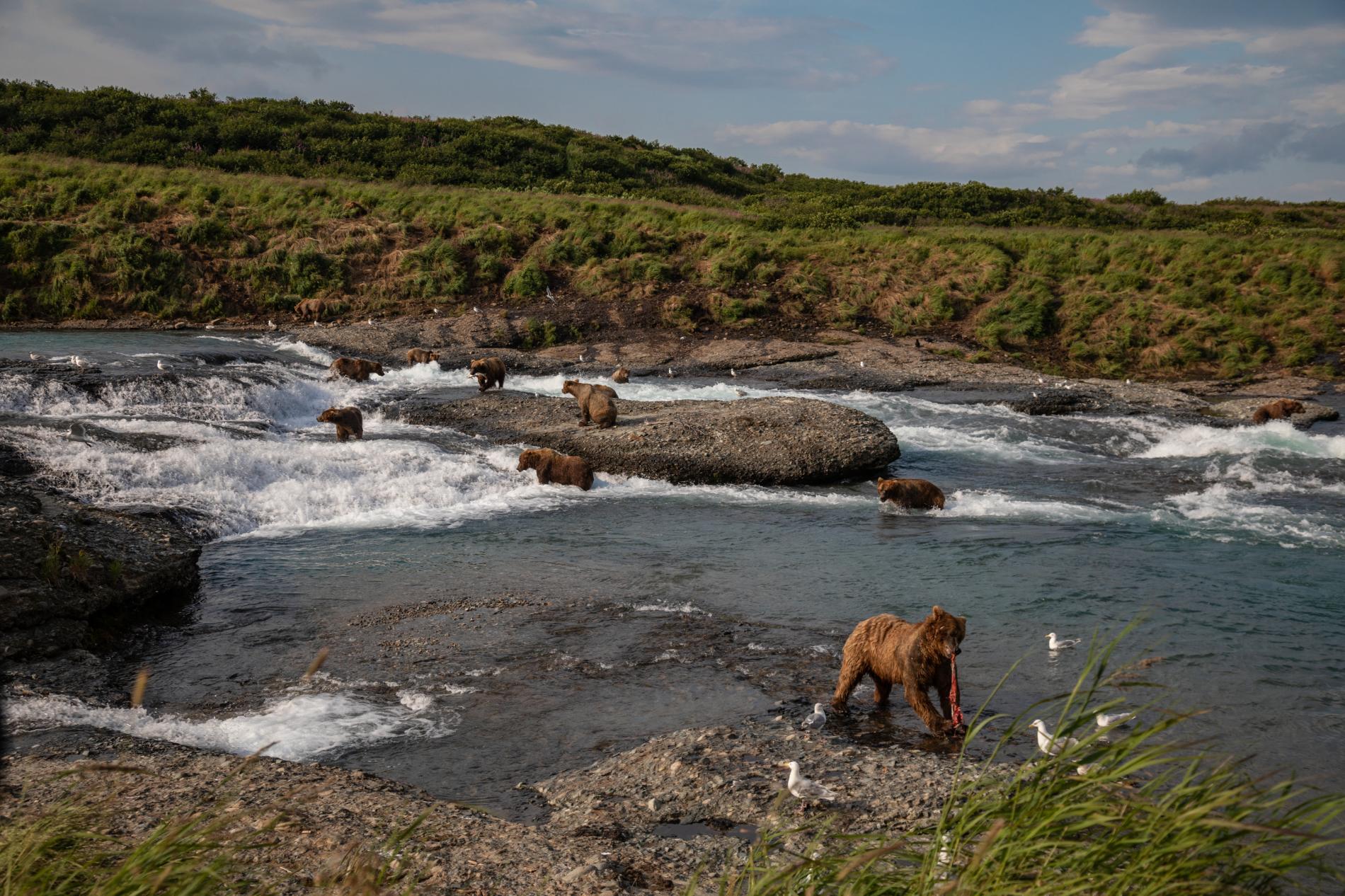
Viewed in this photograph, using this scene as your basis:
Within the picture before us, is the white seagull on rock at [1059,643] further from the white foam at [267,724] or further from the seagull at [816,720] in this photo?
the white foam at [267,724]

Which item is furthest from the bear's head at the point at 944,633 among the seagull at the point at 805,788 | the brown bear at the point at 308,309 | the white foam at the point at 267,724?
the brown bear at the point at 308,309

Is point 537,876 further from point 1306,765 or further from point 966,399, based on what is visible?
point 966,399

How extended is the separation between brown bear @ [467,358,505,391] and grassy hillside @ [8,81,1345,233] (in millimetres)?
20401

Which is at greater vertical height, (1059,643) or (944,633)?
(944,633)

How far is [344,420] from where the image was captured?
17047 mm

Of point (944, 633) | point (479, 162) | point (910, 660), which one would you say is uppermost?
point (479, 162)

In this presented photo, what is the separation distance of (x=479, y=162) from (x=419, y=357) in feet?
92.7

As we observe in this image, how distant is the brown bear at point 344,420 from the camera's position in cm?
1703

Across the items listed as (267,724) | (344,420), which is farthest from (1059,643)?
(344,420)

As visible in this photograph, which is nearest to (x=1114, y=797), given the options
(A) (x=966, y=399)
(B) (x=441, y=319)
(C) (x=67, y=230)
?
(A) (x=966, y=399)

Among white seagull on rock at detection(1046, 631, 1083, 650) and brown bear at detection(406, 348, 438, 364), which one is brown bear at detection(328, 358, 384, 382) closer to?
brown bear at detection(406, 348, 438, 364)

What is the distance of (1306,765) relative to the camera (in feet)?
21.7

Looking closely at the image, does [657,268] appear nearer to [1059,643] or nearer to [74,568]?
[74,568]

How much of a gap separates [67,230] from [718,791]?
3353cm
